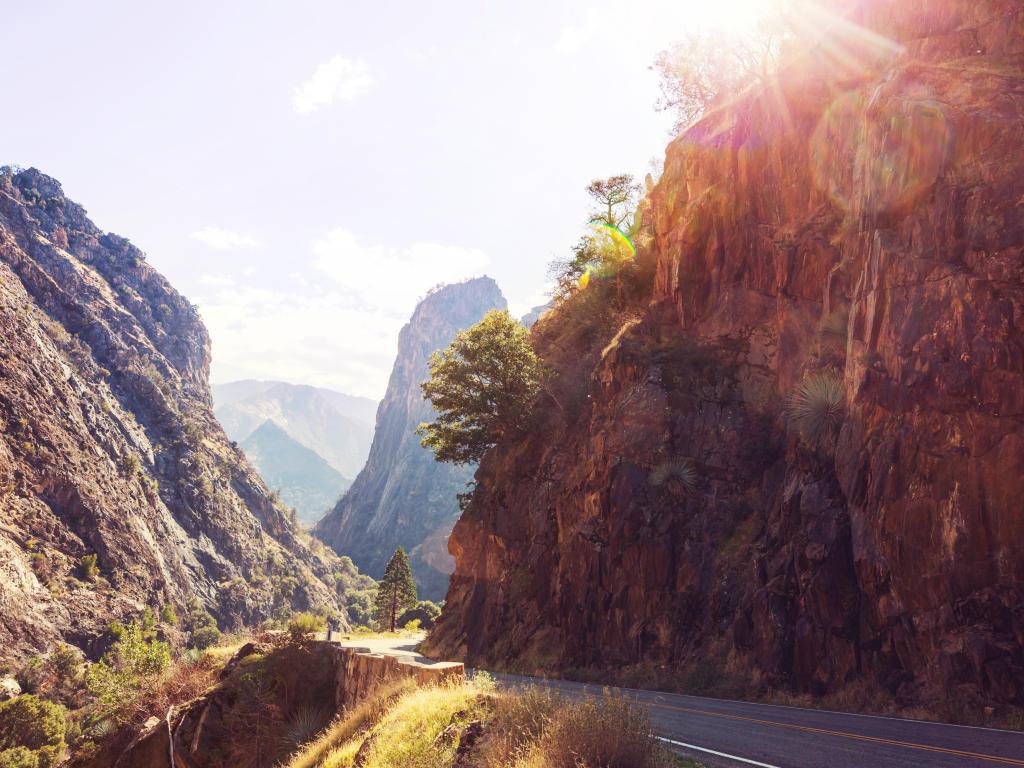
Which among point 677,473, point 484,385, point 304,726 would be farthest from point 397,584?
point 677,473

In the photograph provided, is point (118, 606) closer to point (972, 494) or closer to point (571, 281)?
point (571, 281)

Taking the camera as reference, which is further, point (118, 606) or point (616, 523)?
point (118, 606)

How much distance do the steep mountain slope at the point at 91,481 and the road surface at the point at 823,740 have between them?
4497 inches

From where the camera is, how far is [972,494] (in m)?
14.4

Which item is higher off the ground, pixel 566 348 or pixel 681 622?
pixel 566 348

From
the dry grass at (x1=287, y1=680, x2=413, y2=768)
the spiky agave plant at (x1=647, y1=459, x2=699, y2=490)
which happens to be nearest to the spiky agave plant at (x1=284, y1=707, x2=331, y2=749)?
the dry grass at (x1=287, y1=680, x2=413, y2=768)

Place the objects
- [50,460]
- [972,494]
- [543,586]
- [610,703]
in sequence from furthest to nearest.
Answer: [50,460]
[543,586]
[972,494]
[610,703]

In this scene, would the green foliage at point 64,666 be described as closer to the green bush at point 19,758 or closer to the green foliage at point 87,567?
the green foliage at point 87,567

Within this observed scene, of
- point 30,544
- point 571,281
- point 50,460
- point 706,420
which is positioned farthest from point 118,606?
point 706,420

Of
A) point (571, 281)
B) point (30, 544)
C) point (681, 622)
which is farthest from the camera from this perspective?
point (30, 544)

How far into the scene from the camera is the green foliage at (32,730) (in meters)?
63.2

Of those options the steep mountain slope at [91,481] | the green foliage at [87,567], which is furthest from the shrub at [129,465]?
the green foliage at [87,567]

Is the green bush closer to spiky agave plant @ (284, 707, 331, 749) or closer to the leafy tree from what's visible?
the leafy tree

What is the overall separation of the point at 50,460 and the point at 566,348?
11945cm
